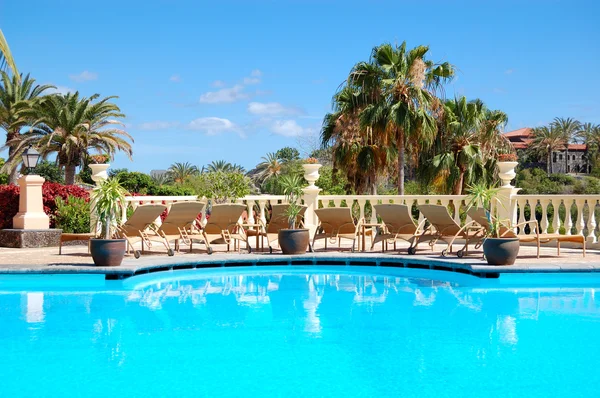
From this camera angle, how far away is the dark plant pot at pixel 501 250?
9516 millimetres

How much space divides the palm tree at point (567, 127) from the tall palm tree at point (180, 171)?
36908 mm

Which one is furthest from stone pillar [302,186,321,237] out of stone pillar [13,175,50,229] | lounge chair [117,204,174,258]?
stone pillar [13,175,50,229]

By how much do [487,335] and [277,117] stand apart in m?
39.3

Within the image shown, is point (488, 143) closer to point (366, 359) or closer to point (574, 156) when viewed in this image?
point (366, 359)

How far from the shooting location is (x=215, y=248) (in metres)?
12.7

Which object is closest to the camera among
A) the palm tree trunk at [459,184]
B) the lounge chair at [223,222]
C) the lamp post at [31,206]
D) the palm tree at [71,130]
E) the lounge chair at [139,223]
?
the lounge chair at [139,223]

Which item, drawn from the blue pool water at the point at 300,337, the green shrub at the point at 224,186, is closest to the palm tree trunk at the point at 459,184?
the green shrub at the point at 224,186

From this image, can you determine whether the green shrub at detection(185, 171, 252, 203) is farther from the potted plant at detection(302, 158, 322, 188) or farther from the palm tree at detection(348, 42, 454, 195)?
the palm tree at detection(348, 42, 454, 195)

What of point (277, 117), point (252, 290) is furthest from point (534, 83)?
point (252, 290)

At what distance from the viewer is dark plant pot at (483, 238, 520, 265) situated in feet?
31.2

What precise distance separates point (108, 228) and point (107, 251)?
0.38 m

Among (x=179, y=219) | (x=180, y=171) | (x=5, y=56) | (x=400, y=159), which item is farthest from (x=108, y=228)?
(x=180, y=171)

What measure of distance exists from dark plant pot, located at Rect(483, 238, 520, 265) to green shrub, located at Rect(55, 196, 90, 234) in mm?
8745

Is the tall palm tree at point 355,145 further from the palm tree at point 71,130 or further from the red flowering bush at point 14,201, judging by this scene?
the red flowering bush at point 14,201
